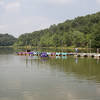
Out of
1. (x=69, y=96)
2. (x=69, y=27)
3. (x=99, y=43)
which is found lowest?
(x=69, y=96)

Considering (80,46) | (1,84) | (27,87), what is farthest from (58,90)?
(80,46)

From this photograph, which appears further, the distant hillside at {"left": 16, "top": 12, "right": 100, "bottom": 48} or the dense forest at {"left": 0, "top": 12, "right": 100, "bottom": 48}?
the distant hillside at {"left": 16, "top": 12, "right": 100, "bottom": 48}

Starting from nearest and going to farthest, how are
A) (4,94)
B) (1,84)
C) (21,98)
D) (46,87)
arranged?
(21,98), (4,94), (46,87), (1,84)

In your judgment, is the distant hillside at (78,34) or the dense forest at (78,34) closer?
the dense forest at (78,34)

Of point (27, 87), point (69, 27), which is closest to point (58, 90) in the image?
point (27, 87)

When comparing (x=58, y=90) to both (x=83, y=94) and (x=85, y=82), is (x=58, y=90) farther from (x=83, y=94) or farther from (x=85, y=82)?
(x=85, y=82)

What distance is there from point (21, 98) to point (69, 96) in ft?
13.9

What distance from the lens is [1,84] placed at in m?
21.0

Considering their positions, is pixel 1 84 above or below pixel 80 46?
below

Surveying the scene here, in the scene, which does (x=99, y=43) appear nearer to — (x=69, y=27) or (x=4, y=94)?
(x=4, y=94)

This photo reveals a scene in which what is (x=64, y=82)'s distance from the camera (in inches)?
859

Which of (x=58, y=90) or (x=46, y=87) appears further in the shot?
(x=46, y=87)

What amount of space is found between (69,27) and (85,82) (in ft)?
467

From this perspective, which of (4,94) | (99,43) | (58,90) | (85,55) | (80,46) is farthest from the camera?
(80,46)
